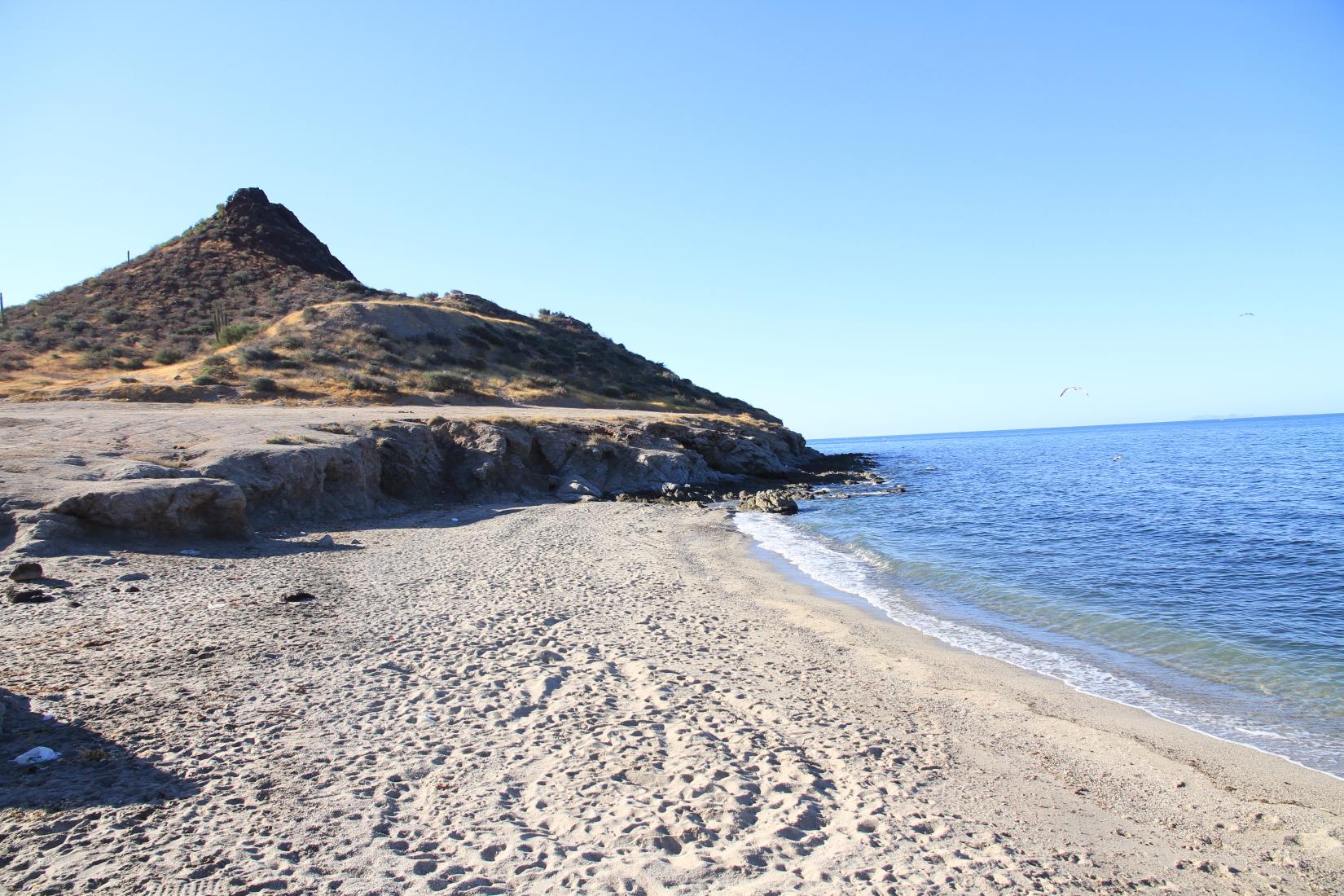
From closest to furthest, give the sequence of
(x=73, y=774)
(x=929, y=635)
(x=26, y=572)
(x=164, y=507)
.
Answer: (x=73, y=774), (x=26, y=572), (x=929, y=635), (x=164, y=507)

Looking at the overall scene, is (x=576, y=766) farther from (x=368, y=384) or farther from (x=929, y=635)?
(x=368, y=384)

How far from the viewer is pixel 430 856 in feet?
14.9

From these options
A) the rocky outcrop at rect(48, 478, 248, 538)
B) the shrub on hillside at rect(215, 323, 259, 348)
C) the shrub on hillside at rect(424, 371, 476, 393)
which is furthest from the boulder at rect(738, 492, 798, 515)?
the shrub on hillside at rect(215, 323, 259, 348)

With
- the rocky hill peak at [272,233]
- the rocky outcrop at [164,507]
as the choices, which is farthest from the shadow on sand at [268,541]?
the rocky hill peak at [272,233]

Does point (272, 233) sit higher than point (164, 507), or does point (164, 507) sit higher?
point (272, 233)

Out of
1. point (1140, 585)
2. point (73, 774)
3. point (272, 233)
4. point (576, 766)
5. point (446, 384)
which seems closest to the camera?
point (73, 774)

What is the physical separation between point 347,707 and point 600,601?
18.6ft

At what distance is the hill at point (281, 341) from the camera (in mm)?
37000

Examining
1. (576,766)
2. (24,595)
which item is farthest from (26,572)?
(576,766)

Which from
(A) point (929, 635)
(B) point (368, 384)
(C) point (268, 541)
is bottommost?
(A) point (929, 635)

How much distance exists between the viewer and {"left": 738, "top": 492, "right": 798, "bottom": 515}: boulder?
2862 centimetres

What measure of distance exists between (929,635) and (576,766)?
24.9 feet

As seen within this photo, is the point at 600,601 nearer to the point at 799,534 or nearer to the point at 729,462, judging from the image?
the point at 799,534

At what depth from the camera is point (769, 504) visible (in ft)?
95.6
